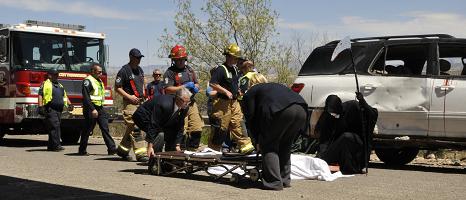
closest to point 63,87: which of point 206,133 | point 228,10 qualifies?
point 206,133

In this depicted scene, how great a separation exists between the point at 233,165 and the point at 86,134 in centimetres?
500

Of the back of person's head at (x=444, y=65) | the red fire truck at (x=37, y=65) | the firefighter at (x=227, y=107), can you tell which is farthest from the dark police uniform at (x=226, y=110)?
the red fire truck at (x=37, y=65)

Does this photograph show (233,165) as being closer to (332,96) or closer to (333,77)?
(332,96)

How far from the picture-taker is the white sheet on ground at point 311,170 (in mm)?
8992

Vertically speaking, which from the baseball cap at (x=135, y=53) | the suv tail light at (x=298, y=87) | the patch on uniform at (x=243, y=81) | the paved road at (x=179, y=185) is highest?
the baseball cap at (x=135, y=53)

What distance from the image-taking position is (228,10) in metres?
31.5

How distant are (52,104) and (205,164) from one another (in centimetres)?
636

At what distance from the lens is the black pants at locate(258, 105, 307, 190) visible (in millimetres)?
7805

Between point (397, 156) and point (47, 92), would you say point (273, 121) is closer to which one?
point (397, 156)

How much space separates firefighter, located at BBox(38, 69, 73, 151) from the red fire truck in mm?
898

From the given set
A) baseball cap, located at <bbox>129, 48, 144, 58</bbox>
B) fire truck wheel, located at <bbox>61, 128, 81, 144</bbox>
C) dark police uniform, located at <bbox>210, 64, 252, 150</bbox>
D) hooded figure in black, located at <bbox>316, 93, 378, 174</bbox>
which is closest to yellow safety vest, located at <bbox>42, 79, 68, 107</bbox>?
fire truck wheel, located at <bbox>61, 128, 81, 144</bbox>

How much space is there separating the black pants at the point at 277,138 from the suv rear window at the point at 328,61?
3.22 meters

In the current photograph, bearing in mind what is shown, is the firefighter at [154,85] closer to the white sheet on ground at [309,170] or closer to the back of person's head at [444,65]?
the white sheet on ground at [309,170]

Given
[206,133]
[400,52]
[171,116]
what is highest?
[400,52]
